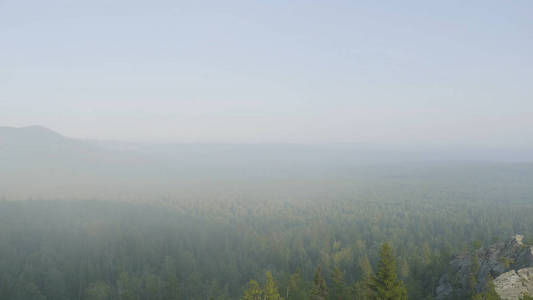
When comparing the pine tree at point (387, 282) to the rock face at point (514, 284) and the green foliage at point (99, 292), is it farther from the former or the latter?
the green foliage at point (99, 292)

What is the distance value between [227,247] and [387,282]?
5988 centimetres

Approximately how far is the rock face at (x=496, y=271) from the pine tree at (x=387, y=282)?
1254 cm

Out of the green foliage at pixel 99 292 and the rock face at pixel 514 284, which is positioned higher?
the rock face at pixel 514 284

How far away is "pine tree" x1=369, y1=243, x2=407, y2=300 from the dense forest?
1184 cm

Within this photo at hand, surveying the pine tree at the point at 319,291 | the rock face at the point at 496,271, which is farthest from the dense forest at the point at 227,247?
the rock face at the point at 496,271

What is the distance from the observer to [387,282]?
19.2 meters

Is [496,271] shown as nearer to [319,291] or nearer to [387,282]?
[319,291]

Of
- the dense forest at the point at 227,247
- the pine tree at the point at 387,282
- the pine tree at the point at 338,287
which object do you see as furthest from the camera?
the dense forest at the point at 227,247

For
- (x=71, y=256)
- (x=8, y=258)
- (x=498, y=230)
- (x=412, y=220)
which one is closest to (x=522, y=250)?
(x=498, y=230)

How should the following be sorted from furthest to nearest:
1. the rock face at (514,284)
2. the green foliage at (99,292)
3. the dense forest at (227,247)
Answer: the dense forest at (227,247)
the green foliage at (99,292)
the rock face at (514,284)

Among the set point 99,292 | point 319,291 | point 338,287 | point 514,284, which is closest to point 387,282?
point 319,291

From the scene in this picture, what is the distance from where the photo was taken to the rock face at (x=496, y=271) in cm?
2575

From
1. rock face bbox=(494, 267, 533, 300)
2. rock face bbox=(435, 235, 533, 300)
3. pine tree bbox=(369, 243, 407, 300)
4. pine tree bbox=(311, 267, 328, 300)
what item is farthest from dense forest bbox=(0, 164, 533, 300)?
pine tree bbox=(369, 243, 407, 300)

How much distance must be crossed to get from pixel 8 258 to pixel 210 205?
77949 millimetres
